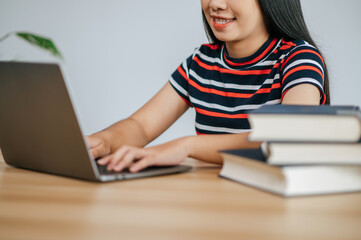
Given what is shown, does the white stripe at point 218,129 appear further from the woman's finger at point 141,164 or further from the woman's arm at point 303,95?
the woman's finger at point 141,164

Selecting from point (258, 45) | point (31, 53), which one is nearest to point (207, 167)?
point (258, 45)

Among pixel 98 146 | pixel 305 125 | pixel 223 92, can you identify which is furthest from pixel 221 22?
pixel 305 125

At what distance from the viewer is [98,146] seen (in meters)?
1.17

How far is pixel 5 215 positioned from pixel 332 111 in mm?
504

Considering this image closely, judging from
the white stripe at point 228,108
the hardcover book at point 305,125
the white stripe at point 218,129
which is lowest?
the white stripe at point 218,129

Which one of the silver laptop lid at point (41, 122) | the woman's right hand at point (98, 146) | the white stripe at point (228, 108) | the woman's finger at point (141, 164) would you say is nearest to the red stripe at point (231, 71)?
the white stripe at point (228, 108)

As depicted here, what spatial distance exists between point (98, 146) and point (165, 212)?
0.59 m

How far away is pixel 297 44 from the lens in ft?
4.61

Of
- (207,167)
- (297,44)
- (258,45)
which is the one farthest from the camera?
(258,45)

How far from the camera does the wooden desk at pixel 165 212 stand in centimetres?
53

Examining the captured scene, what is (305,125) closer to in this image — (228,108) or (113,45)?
(228,108)

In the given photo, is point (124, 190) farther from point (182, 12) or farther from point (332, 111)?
point (182, 12)

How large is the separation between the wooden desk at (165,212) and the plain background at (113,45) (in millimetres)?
2266

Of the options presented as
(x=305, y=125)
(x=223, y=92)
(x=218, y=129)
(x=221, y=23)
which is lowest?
(x=218, y=129)
